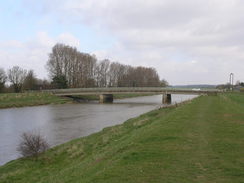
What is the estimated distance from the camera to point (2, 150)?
16.4 meters

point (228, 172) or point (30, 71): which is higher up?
point (30, 71)

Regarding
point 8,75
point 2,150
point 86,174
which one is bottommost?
point 2,150

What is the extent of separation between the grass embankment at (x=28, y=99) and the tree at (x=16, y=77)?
19.2 metres

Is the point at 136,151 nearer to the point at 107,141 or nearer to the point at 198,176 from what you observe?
the point at 198,176

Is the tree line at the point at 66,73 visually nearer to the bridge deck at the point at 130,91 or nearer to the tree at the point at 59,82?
the tree at the point at 59,82

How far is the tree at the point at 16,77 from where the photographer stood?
3182 inches

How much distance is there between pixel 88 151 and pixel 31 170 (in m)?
3.36

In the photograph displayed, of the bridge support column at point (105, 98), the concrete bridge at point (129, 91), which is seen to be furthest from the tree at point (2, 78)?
the bridge support column at point (105, 98)

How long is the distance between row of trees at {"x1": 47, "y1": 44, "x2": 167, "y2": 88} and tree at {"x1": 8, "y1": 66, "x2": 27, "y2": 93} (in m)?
9.79

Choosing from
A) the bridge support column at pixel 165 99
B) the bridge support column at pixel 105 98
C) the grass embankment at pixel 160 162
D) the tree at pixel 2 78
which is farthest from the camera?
the tree at pixel 2 78

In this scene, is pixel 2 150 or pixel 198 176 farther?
pixel 2 150

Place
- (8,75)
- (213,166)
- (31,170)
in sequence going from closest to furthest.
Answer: (213,166), (31,170), (8,75)

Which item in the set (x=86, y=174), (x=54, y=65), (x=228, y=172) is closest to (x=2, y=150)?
(x=86, y=174)

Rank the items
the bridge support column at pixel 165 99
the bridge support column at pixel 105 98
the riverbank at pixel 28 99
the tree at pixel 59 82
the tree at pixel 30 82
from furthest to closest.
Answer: the tree at pixel 30 82
the tree at pixel 59 82
the bridge support column at pixel 105 98
the bridge support column at pixel 165 99
the riverbank at pixel 28 99
